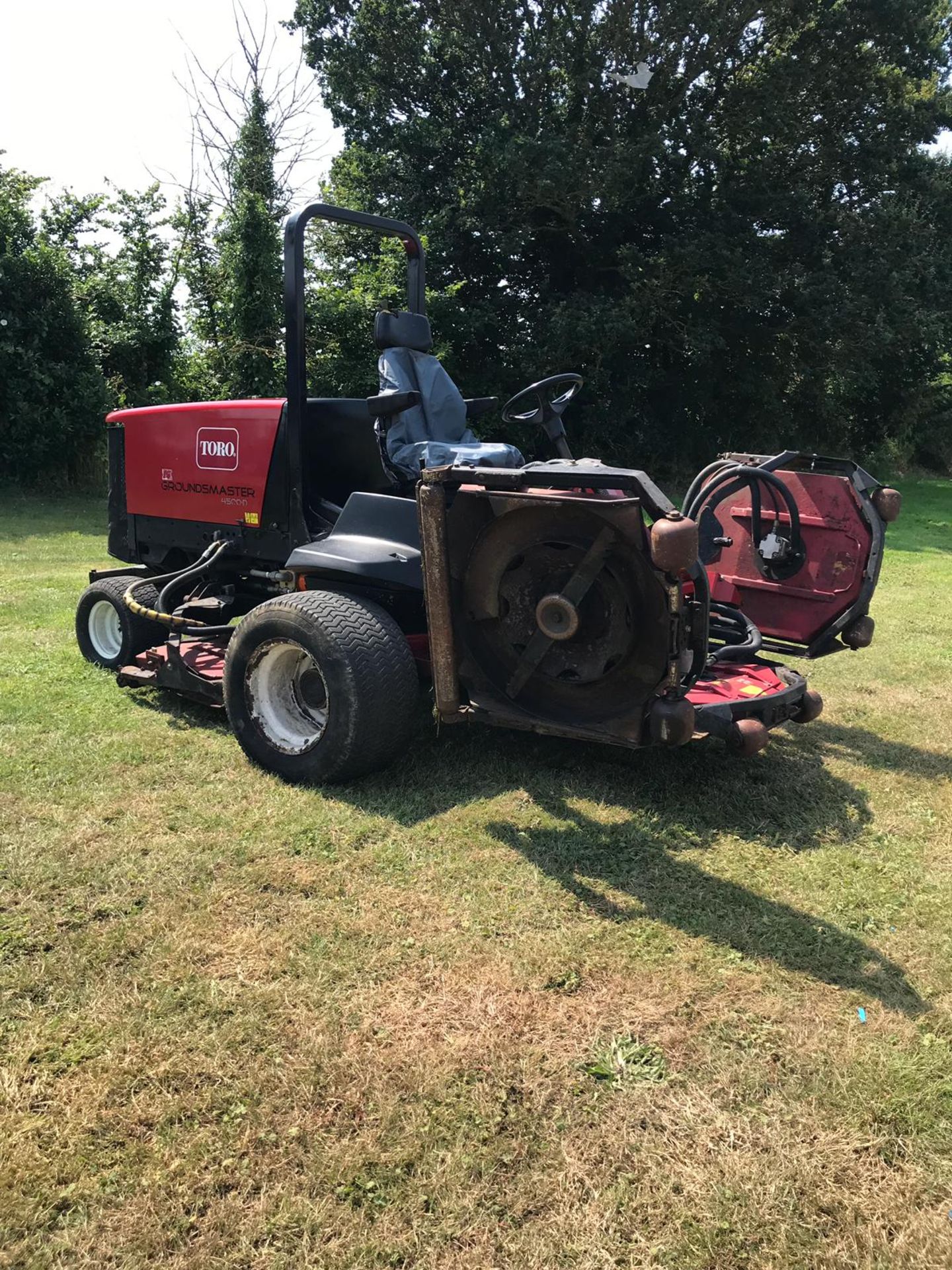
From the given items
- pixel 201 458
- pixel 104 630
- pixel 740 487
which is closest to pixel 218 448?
pixel 201 458

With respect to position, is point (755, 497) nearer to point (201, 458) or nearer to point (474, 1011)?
Answer: point (201, 458)

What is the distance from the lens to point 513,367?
16.6 metres

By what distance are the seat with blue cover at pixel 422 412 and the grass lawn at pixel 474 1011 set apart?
1.26 metres

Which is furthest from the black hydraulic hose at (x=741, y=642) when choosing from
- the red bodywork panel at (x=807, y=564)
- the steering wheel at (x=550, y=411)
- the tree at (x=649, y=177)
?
the tree at (x=649, y=177)

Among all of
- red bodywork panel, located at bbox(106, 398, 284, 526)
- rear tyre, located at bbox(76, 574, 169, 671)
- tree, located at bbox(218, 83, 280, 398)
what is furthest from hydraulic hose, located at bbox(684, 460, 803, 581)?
tree, located at bbox(218, 83, 280, 398)

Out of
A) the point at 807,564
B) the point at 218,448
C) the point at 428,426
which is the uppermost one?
the point at 428,426

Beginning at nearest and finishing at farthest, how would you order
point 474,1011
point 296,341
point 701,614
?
1. point 474,1011
2. point 701,614
3. point 296,341

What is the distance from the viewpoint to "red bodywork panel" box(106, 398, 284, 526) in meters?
4.43

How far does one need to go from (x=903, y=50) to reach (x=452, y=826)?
19.1 metres

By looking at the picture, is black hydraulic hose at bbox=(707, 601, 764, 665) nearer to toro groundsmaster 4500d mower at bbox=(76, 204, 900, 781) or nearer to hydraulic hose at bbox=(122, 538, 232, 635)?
toro groundsmaster 4500d mower at bbox=(76, 204, 900, 781)

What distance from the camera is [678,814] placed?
354 cm

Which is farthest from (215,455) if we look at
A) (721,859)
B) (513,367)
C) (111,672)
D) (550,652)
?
(513,367)

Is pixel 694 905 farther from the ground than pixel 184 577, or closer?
closer

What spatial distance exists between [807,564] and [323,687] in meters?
2.37
